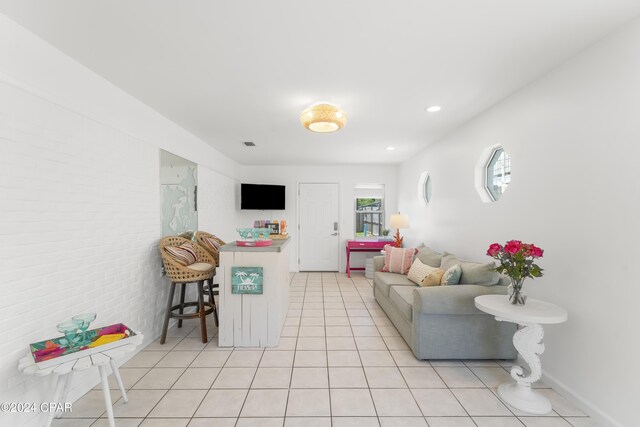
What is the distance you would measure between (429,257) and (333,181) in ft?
10.2

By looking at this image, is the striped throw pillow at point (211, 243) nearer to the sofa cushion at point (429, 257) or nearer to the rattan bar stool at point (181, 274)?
the rattan bar stool at point (181, 274)

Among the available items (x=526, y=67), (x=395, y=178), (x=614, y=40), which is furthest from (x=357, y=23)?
(x=395, y=178)

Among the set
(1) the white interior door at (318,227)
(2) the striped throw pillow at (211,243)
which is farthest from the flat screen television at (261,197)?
(2) the striped throw pillow at (211,243)

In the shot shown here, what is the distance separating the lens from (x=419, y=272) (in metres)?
3.45

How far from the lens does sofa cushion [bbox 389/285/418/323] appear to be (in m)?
2.73

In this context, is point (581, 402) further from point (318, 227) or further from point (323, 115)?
point (318, 227)

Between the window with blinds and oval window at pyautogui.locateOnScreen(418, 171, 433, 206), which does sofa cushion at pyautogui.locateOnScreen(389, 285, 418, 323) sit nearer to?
oval window at pyautogui.locateOnScreen(418, 171, 433, 206)

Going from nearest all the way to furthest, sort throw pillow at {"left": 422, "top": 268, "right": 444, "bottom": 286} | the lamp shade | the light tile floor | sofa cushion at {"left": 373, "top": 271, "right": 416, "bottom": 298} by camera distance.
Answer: the light tile floor
throw pillow at {"left": 422, "top": 268, "right": 444, "bottom": 286}
sofa cushion at {"left": 373, "top": 271, "right": 416, "bottom": 298}
the lamp shade

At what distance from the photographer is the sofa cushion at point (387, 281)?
3.52 metres

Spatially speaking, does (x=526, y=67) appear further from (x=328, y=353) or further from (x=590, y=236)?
(x=328, y=353)

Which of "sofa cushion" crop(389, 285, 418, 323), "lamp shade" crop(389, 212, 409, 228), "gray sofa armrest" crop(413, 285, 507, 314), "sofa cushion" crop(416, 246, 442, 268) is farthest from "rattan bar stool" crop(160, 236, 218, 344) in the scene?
"lamp shade" crop(389, 212, 409, 228)

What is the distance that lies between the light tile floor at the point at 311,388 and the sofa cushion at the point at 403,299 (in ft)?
1.12

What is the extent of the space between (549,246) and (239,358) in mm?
2761

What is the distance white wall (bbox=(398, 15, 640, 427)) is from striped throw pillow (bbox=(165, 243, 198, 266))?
3148 millimetres
